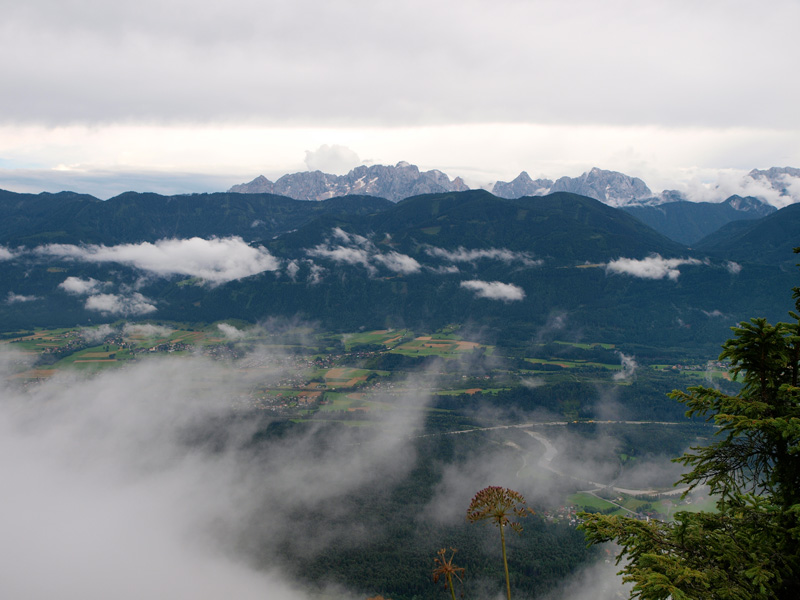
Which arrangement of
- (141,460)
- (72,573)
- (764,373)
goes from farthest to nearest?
(141,460) < (72,573) < (764,373)

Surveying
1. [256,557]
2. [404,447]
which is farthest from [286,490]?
[404,447]

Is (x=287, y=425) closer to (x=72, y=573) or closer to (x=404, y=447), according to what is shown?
(x=404, y=447)

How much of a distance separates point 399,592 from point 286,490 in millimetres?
54801

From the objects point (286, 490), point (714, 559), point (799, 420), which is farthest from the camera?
point (286, 490)

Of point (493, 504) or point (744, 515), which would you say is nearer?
point (744, 515)

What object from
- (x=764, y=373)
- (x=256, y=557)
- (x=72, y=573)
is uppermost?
(x=764, y=373)

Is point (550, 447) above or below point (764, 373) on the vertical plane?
below

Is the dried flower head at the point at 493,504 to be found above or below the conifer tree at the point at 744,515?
below

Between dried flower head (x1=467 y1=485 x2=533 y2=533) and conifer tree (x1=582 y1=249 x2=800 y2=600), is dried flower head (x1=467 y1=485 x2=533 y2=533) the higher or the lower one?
the lower one

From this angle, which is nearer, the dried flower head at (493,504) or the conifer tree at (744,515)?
the conifer tree at (744,515)

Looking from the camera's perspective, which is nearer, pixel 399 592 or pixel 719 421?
pixel 719 421

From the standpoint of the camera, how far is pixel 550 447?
156 m

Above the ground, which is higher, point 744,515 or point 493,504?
point 744,515

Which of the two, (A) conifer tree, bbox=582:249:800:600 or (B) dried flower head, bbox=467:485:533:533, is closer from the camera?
(A) conifer tree, bbox=582:249:800:600
